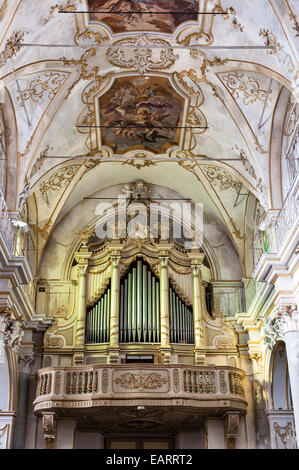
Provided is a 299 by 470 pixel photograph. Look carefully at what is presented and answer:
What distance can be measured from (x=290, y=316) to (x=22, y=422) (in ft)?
27.8

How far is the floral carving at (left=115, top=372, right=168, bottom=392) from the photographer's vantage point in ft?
49.4

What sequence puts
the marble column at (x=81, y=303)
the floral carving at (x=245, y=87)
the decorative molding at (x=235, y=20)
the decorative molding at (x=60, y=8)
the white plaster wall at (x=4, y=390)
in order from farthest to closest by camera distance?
the marble column at (x=81, y=303), the white plaster wall at (x=4, y=390), the floral carving at (x=245, y=87), the decorative molding at (x=235, y=20), the decorative molding at (x=60, y=8)

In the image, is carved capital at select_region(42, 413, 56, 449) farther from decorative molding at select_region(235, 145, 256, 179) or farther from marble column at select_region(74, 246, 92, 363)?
decorative molding at select_region(235, 145, 256, 179)

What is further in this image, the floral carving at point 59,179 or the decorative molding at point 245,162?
the floral carving at point 59,179

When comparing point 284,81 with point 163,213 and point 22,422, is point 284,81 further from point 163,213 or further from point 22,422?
point 22,422

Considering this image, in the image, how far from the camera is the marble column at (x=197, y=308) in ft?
56.3

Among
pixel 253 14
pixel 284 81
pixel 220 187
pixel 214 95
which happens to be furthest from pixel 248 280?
pixel 253 14

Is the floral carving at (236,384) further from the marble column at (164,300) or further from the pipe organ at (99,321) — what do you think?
the pipe organ at (99,321)

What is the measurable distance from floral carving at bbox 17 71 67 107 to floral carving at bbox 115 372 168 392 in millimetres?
7565

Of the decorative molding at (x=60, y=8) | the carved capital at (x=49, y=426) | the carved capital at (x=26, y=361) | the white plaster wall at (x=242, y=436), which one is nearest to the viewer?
the decorative molding at (x=60, y=8)

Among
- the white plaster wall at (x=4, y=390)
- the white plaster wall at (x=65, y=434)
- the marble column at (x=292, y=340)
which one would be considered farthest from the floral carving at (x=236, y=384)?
the white plaster wall at (x=4, y=390)

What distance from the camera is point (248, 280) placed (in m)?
18.6

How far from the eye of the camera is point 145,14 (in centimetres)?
1296

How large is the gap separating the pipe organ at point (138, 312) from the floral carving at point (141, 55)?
6569mm
